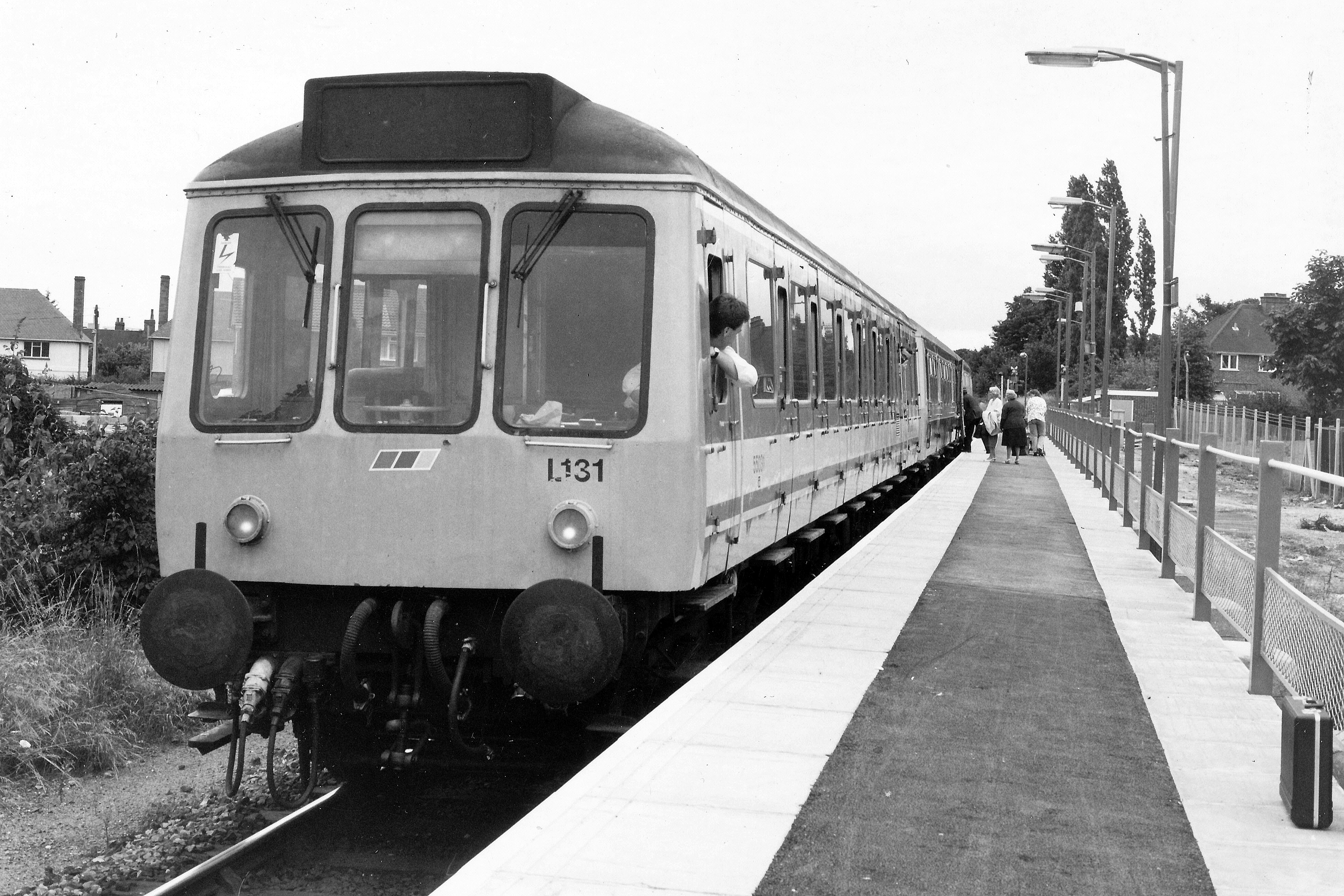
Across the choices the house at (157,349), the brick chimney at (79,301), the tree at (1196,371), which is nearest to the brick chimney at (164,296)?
the house at (157,349)

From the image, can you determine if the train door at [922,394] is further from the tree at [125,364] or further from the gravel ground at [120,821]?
the tree at [125,364]

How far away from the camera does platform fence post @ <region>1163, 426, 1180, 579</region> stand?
1112cm

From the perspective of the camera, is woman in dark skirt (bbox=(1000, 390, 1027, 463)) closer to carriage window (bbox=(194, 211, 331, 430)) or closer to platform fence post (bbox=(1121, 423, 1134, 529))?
platform fence post (bbox=(1121, 423, 1134, 529))

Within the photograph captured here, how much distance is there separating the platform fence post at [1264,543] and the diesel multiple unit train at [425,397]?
2.54m

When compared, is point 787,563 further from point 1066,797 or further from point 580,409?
point 1066,797

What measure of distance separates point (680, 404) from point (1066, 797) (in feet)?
7.50

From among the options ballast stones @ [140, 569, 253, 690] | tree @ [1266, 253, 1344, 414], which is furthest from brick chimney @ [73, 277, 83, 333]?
ballast stones @ [140, 569, 253, 690]

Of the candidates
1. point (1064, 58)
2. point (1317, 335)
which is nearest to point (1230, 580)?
point (1064, 58)

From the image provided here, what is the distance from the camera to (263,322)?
6629 millimetres

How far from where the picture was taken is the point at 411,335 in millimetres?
6504

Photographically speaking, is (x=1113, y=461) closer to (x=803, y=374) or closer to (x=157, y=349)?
(x=803, y=374)

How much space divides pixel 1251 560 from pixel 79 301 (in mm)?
99565

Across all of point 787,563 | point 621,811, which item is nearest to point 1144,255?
point 787,563

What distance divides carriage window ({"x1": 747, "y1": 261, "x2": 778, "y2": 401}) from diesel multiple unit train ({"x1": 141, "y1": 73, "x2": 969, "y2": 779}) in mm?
1616
